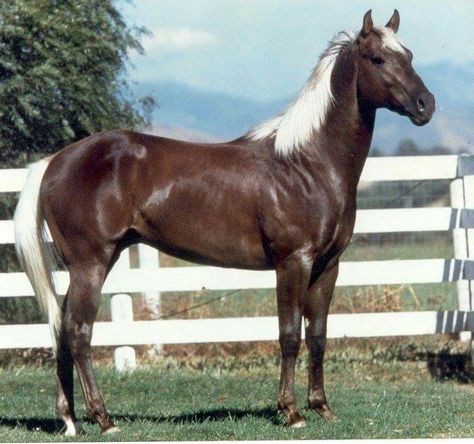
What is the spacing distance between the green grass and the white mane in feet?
5.45

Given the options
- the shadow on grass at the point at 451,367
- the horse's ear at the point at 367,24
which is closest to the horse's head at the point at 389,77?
the horse's ear at the point at 367,24

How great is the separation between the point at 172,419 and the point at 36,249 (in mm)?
1382

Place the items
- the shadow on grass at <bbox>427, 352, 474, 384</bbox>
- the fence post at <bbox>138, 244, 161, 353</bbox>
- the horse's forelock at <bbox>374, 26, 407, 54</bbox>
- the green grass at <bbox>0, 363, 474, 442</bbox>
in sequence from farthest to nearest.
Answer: the fence post at <bbox>138, 244, 161, 353</bbox>, the shadow on grass at <bbox>427, 352, 474, 384</bbox>, the horse's forelock at <bbox>374, 26, 407, 54</bbox>, the green grass at <bbox>0, 363, 474, 442</bbox>

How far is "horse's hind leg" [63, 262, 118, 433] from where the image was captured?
5820mm

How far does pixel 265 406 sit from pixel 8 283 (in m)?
2.64

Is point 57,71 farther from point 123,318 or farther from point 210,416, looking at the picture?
point 210,416

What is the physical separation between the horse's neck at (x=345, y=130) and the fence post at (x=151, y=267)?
2.86m

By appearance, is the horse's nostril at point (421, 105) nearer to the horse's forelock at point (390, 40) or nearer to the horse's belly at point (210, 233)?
the horse's forelock at point (390, 40)

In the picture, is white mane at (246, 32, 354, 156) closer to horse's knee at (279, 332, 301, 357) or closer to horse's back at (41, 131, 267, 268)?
horse's back at (41, 131, 267, 268)

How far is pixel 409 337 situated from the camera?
31.3 ft

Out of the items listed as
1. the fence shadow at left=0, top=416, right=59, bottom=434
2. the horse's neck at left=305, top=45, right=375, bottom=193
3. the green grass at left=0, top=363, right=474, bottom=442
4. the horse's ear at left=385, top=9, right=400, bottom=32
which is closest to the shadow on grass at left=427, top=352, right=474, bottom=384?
the green grass at left=0, top=363, right=474, bottom=442

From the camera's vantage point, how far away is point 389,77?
5.80 m

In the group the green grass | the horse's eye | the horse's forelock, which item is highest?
the horse's forelock

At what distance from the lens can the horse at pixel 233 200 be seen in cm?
581
